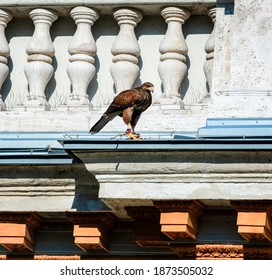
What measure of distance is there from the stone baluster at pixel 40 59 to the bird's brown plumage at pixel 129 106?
1100 millimetres

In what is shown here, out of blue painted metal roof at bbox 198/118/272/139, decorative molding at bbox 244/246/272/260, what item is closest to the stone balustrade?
blue painted metal roof at bbox 198/118/272/139

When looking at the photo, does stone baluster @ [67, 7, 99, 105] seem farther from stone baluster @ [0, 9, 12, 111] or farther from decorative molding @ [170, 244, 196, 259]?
decorative molding @ [170, 244, 196, 259]

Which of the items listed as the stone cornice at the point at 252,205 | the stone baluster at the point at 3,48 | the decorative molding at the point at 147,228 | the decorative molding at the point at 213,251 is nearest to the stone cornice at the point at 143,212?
the decorative molding at the point at 147,228

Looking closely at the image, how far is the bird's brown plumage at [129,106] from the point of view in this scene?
22375 millimetres

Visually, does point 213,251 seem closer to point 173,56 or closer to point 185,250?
point 185,250

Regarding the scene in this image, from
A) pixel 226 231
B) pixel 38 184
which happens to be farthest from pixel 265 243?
pixel 38 184

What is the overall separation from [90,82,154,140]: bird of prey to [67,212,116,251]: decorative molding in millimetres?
800

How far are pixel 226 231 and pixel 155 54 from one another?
1959mm

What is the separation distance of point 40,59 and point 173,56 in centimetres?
119

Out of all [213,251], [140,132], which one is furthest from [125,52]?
[213,251]

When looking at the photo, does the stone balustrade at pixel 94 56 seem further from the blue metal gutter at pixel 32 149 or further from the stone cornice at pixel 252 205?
the stone cornice at pixel 252 205

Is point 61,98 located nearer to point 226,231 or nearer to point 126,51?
point 126,51

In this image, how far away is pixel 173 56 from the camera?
76.5 feet
